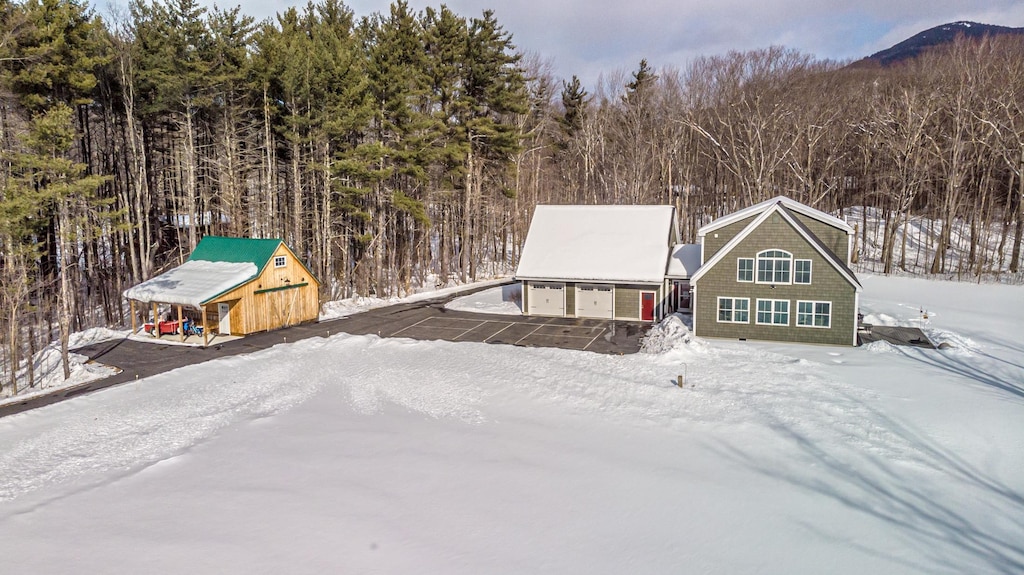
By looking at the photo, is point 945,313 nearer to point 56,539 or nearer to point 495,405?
point 495,405

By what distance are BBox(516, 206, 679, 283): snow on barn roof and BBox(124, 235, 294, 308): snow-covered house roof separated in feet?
39.5

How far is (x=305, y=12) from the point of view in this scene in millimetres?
36562

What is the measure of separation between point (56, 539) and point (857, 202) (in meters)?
53.8

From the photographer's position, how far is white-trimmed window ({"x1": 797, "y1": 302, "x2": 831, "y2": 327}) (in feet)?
70.1

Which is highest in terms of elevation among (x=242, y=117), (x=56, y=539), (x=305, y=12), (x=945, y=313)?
(x=305, y=12)

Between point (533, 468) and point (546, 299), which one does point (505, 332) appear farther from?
point (533, 468)

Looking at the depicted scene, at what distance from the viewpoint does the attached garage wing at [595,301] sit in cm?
2734

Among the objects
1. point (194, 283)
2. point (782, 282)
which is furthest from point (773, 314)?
point (194, 283)

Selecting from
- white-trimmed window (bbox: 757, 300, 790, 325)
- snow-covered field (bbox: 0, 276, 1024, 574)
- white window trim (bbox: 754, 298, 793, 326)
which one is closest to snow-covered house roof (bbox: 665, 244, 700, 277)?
white window trim (bbox: 754, 298, 793, 326)

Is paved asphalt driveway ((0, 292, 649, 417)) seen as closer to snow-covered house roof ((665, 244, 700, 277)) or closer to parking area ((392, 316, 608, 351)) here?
parking area ((392, 316, 608, 351))

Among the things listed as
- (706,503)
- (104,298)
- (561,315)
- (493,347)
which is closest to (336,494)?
(706,503)

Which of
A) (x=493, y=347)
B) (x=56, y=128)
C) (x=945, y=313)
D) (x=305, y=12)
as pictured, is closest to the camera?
(x=56, y=128)

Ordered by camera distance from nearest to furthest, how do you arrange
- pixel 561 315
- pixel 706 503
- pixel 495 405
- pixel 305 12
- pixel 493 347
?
pixel 706 503, pixel 495 405, pixel 493 347, pixel 561 315, pixel 305 12

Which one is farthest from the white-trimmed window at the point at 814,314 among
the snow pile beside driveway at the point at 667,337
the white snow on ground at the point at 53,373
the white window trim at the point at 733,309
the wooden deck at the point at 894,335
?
the white snow on ground at the point at 53,373
